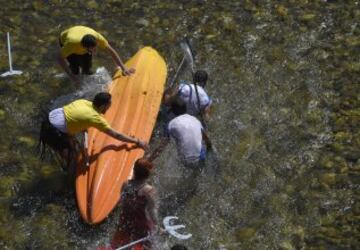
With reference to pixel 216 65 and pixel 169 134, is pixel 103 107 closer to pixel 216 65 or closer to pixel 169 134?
pixel 169 134

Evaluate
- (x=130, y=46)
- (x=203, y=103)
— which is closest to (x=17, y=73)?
(x=130, y=46)

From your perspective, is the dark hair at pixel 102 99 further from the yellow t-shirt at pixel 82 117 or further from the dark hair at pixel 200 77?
the dark hair at pixel 200 77

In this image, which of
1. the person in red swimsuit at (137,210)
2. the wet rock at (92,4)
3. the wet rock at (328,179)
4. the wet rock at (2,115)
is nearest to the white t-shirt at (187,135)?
the person in red swimsuit at (137,210)

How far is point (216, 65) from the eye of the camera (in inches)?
472

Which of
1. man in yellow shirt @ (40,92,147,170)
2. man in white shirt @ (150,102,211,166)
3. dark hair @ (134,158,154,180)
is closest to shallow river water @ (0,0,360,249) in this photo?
man in white shirt @ (150,102,211,166)

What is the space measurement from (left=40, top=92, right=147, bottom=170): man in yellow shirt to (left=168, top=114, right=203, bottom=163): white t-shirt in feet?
2.23

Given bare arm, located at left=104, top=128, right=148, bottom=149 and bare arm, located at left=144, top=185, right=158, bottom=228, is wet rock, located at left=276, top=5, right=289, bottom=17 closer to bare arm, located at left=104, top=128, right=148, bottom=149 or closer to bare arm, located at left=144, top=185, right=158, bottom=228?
bare arm, located at left=104, top=128, right=148, bottom=149

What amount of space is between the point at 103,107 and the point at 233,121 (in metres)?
2.74

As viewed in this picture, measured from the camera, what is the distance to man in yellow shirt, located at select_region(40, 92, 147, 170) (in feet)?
29.0

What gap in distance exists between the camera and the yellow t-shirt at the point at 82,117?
8.83 metres

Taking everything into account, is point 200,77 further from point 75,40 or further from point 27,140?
point 27,140

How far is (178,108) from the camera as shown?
9961 millimetres

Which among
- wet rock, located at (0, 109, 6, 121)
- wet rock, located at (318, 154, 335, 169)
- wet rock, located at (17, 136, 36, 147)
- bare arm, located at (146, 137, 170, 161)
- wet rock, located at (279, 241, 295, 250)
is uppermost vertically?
bare arm, located at (146, 137, 170, 161)

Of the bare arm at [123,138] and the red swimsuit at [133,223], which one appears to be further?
the bare arm at [123,138]
